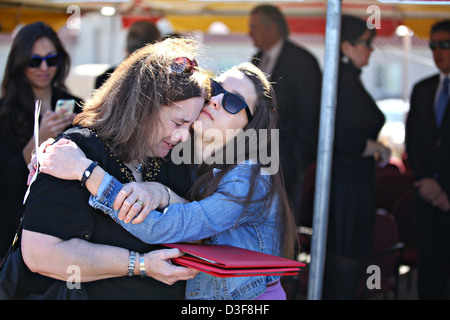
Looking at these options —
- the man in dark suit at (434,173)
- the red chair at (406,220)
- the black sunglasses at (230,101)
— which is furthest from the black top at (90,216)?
the red chair at (406,220)

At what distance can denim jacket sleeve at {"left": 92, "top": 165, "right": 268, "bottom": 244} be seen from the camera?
180 cm

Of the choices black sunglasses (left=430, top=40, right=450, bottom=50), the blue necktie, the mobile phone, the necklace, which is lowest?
the necklace

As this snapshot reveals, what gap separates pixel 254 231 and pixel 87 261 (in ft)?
2.27

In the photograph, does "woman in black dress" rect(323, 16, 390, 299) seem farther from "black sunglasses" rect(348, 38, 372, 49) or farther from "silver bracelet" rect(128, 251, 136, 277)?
"silver bracelet" rect(128, 251, 136, 277)

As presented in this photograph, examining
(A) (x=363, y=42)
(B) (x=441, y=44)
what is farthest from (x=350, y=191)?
(B) (x=441, y=44)

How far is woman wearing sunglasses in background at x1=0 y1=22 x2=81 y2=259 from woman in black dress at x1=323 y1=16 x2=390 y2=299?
189cm

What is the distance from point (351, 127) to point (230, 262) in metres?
2.36

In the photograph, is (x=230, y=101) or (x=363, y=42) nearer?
(x=230, y=101)

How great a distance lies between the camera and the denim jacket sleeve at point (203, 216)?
1.80 m

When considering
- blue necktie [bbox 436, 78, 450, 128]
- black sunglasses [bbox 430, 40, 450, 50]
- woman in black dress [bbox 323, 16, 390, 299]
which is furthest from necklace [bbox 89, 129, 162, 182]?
black sunglasses [bbox 430, 40, 450, 50]

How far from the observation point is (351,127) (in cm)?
375

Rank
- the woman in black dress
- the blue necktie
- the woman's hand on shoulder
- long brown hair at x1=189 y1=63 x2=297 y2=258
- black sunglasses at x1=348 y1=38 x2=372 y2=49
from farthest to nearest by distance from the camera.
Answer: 1. the blue necktie
2. black sunglasses at x1=348 y1=38 x2=372 y2=49
3. the woman in black dress
4. long brown hair at x1=189 y1=63 x2=297 y2=258
5. the woman's hand on shoulder

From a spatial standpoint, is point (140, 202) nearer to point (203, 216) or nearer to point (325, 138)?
point (203, 216)
